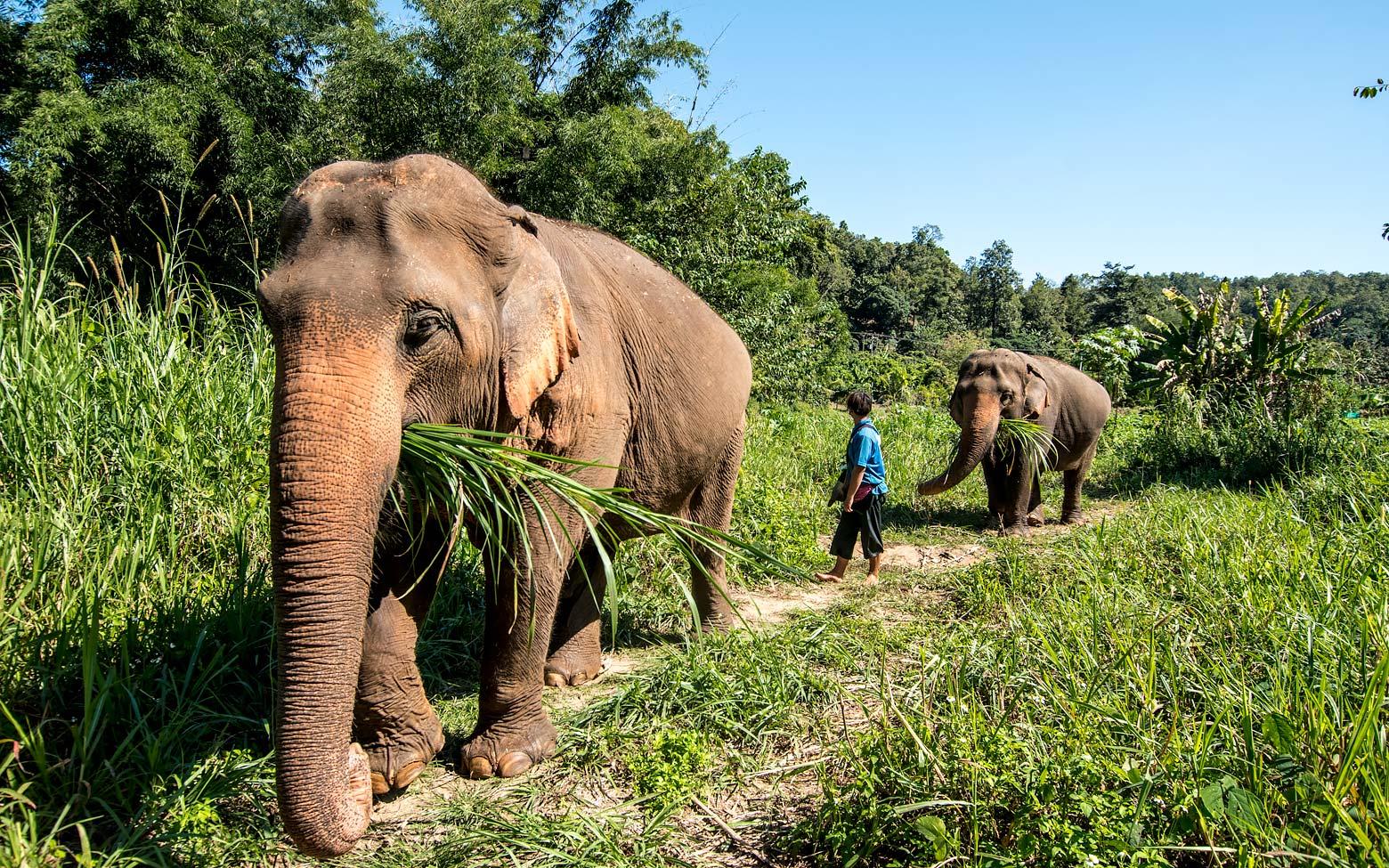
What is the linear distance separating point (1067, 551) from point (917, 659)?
220 cm

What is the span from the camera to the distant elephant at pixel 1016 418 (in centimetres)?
882

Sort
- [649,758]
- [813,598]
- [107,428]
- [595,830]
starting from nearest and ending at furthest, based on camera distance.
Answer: [595,830] < [649,758] < [107,428] < [813,598]

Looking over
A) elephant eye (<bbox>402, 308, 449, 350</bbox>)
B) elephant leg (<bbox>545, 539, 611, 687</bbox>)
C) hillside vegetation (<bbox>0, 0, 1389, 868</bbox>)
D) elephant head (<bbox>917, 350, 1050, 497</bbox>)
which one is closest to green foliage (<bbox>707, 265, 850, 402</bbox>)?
elephant head (<bbox>917, 350, 1050, 497</bbox>)

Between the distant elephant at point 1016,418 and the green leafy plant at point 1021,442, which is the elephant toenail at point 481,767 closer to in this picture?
the distant elephant at point 1016,418

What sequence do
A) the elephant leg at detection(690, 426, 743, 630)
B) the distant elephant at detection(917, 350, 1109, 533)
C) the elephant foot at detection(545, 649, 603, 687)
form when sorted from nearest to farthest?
the elephant foot at detection(545, 649, 603, 687)
the elephant leg at detection(690, 426, 743, 630)
the distant elephant at detection(917, 350, 1109, 533)

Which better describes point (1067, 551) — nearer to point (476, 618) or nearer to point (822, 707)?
point (822, 707)

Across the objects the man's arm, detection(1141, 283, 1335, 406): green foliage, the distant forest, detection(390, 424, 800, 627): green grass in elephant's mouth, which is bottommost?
the man's arm

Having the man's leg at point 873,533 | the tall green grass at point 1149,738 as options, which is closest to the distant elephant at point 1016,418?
the man's leg at point 873,533

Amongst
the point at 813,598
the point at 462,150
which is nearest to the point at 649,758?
the point at 813,598

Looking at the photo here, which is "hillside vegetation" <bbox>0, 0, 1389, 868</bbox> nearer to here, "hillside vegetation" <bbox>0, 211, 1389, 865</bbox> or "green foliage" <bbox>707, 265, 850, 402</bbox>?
"hillside vegetation" <bbox>0, 211, 1389, 865</bbox>

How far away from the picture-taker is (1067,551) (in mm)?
6051

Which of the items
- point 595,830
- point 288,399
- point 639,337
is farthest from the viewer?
point 639,337

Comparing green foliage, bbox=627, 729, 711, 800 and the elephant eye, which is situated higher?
the elephant eye

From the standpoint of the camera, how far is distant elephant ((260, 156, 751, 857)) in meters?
2.22
